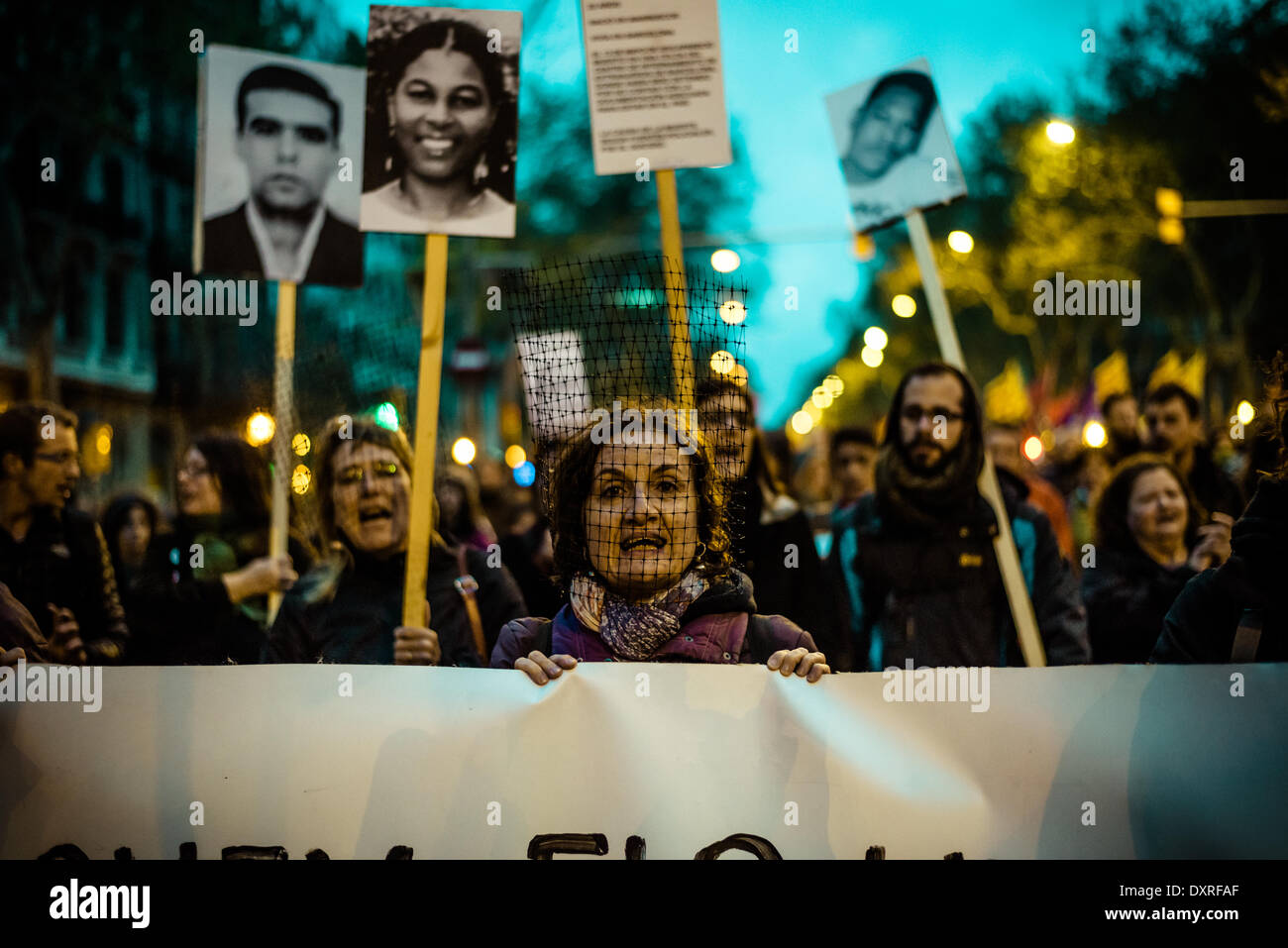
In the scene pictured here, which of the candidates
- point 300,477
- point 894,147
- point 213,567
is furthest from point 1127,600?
point 213,567

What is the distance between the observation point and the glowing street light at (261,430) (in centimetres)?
523

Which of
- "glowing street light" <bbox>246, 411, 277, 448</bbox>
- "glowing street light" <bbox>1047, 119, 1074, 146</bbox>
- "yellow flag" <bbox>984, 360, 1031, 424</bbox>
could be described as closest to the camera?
"glowing street light" <bbox>246, 411, 277, 448</bbox>

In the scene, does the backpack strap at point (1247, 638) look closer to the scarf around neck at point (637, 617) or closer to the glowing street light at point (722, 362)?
the scarf around neck at point (637, 617)

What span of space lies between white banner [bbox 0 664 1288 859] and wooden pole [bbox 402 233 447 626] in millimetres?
797

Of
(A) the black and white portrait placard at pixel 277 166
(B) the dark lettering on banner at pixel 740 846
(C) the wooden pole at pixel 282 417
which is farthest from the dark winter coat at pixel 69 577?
(B) the dark lettering on banner at pixel 740 846

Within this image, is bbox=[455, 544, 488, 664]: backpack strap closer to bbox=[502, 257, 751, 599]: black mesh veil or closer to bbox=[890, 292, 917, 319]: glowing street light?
bbox=[502, 257, 751, 599]: black mesh veil

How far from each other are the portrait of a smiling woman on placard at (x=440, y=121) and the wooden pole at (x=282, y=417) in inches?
37.1

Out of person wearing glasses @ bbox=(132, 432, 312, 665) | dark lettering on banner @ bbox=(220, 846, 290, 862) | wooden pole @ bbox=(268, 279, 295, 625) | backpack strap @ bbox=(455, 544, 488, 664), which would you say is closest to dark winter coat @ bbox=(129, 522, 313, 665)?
person wearing glasses @ bbox=(132, 432, 312, 665)

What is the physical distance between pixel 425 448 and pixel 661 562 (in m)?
1.09

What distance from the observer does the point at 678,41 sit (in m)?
4.03

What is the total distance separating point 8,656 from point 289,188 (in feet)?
7.62

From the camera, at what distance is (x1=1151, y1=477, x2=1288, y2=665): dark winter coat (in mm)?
2904

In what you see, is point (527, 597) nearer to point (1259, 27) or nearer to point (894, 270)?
point (1259, 27)

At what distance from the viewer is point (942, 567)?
4.33 m
